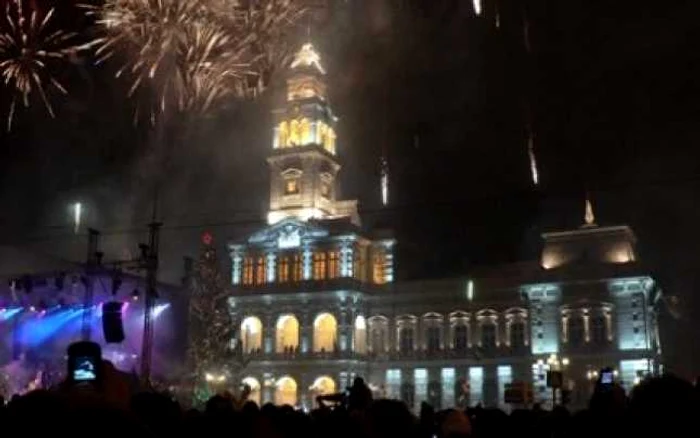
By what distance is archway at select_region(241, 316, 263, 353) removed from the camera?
6113 centimetres

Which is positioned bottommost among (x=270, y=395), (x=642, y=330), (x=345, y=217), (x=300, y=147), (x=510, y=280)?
(x=270, y=395)

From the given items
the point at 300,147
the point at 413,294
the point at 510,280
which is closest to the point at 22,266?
the point at 300,147

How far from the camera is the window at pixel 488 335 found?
5616cm

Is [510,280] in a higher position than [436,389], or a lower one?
higher

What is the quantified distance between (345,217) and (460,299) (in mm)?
10475

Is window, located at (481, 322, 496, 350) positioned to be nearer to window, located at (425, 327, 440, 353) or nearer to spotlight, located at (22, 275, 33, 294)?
window, located at (425, 327, 440, 353)

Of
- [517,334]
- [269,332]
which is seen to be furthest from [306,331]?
[517,334]

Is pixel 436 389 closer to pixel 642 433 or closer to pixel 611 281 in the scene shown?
pixel 611 281

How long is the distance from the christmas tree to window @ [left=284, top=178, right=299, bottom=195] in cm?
1293

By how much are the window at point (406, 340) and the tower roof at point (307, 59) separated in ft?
71.3

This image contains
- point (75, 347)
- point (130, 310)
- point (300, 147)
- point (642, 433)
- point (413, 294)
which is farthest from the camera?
point (300, 147)

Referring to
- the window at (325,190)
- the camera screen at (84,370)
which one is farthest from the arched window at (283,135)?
the camera screen at (84,370)

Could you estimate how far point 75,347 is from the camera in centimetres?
577

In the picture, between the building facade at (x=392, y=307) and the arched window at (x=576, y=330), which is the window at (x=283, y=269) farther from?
the arched window at (x=576, y=330)
